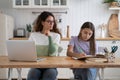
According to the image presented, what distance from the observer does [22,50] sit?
2129 mm

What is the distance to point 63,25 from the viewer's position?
15.6ft

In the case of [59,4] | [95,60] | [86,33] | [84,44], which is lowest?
[95,60]

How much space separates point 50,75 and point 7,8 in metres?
2.77

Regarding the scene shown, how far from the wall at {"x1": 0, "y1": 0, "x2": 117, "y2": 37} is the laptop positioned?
263 cm

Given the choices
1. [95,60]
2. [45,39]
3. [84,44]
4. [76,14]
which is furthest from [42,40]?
[76,14]

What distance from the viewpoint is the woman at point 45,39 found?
2.37 metres

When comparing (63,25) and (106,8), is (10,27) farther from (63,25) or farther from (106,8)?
(106,8)

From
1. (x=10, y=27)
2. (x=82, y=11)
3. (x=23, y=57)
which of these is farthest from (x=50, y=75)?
(x=82, y=11)

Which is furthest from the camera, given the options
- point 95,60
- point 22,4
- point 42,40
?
point 22,4

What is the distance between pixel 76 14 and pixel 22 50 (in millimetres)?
2744

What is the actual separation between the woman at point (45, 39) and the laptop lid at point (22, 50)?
0.27 meters

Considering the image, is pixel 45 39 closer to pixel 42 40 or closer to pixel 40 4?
pixel 42 40

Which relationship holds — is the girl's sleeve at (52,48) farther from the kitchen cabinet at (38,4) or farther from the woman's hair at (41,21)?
the kitchen cabinet at (38,4)

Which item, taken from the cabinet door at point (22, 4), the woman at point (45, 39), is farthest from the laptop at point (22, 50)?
the cabinet door at point (22, 4)
